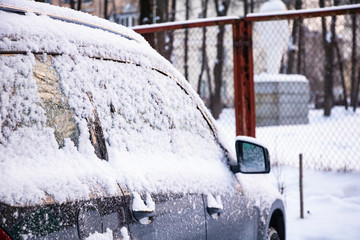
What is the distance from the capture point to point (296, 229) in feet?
16.7

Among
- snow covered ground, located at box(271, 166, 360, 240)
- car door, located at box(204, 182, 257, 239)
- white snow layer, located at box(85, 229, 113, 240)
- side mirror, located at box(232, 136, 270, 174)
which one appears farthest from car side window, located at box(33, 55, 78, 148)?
snow covered ground, located at box(271, 166, 360, 240)

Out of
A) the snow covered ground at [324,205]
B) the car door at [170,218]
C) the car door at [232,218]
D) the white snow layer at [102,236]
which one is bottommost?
the snow covered ground at [324,205]

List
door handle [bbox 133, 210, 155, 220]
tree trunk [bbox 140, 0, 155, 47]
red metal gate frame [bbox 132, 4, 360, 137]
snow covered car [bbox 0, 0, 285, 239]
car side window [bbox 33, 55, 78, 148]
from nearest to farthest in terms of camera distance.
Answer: snow covered car [bbox 0, 0, 285, 239] → car side window [bbox 33, 55, 78, 148] → door handle [bbox 133, 210, 155, 220] → red metal gate frame [bbox 132, 4, 360, 137] → tree trunk [bbox 140, 0, 155, 47]

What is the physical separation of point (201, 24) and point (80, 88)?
4.21 m

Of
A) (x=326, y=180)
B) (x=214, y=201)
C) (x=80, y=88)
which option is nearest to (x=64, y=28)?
(x=80, y=88)

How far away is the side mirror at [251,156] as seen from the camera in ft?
8.67

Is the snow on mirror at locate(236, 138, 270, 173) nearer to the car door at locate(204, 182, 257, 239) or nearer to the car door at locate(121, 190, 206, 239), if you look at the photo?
the car door at locate(204, 182, 257, 239)

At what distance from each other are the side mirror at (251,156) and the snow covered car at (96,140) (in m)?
0.19

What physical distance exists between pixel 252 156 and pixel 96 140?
48.9 inches

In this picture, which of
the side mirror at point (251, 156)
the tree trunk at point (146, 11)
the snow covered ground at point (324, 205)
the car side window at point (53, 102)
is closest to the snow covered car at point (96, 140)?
the car side window at point (53, 102)

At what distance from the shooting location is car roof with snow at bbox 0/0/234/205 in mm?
1408

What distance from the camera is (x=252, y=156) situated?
267cm

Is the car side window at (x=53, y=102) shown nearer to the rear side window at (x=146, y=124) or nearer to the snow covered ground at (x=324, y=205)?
the rear side window at (x=146, y=124)

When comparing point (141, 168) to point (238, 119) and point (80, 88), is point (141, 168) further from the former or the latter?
point (238, 119)
